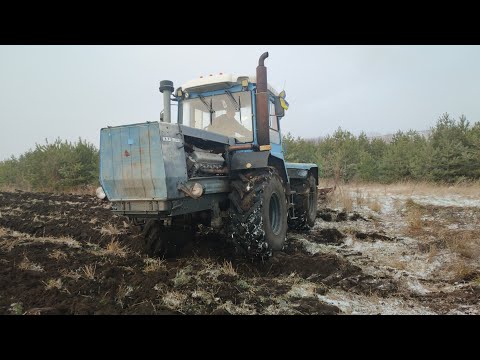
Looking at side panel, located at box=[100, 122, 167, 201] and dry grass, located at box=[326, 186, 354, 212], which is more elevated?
side panel, located at box=[100, 122, 167, 201]

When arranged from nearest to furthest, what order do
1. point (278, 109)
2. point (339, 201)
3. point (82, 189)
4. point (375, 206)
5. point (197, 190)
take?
point (197, 190), point (278, 109), point (375, 206), point (339, 201), point (82, 189)

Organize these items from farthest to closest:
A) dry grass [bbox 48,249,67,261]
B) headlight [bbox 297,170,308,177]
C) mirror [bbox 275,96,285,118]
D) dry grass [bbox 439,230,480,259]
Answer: headlight [bbox 297,170,308,177] → mirror [bbox 275,96,285,118] → dry grass [bbox 439,230,480,259] → dry grass [bbox 48,249,67,261]

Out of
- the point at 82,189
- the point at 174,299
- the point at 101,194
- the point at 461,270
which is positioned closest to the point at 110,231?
the point at 101,194

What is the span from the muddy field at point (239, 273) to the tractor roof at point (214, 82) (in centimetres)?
241

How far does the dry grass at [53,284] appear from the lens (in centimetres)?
Answer: 342

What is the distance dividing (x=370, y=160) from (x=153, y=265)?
18766 mm

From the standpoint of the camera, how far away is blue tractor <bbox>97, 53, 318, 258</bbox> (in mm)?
3879

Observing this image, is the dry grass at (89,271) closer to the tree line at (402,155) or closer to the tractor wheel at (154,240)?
the tractor wheel at (154,240)

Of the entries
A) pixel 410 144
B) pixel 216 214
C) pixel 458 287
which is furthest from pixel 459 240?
pixel 410 144

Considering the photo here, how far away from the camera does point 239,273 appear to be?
438 centimetres

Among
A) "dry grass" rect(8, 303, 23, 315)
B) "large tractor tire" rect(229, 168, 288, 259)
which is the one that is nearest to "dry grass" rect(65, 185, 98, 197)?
"large tractor tire" rect(229, 168, 288, 259)

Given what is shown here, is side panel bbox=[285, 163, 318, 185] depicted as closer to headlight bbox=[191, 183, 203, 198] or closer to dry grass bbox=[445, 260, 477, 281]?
dry grass bbox=[445, 260, 477, 281]

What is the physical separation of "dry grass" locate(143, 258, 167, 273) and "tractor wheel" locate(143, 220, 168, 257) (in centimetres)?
20

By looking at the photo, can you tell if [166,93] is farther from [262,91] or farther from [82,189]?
[82,189]
